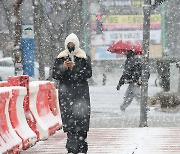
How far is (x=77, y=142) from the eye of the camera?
29.0ft

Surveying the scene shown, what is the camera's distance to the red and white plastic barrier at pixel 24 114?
8.80 metres

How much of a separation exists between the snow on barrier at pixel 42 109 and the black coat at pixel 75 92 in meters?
1.62

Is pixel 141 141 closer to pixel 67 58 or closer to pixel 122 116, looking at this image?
pixel 67 58

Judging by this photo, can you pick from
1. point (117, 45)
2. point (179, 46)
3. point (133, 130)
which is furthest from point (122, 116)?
point (179, 46)

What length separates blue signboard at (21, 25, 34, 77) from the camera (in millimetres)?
18188

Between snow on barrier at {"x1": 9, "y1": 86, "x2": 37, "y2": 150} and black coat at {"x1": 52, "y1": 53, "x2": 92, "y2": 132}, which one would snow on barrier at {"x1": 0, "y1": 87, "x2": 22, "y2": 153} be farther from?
black coat at {"x1": 52, "y1": 53, "x2": 92, "y2": 132}

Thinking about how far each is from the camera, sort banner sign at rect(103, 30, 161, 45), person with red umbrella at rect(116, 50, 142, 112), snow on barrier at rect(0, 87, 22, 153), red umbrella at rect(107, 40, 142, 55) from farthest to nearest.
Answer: banner sign at rect(103, 30, 161, 45) < red umbrella at rect(107, 40, 142, 55) < person with red umbrella at rect(116, 50, 142, 112) < snow on barrier at rect(0, 87, 22, 153)

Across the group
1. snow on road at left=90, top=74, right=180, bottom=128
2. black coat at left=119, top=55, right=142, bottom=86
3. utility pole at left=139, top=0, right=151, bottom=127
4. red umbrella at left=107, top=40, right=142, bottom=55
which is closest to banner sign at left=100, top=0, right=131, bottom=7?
snow on road at left=90, top=74, right=180, bottom=128

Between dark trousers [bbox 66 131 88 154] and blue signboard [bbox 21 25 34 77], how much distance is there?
957 cm

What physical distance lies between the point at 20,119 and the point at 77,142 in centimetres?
126

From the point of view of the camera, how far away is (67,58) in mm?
8734

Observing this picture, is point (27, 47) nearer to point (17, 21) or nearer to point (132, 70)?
point (17, 21)

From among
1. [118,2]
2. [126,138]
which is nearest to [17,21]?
[126,138]

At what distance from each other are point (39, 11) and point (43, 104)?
13.0 m
